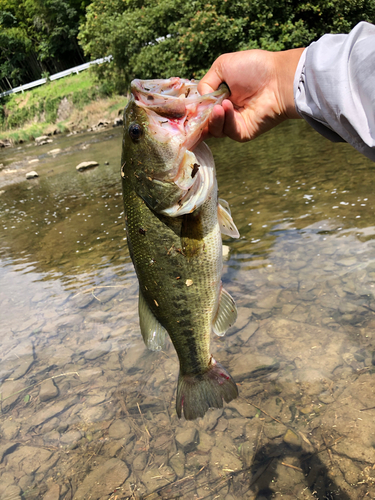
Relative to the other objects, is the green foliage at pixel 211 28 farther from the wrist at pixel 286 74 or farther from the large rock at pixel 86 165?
the wrist at pixel 286 74

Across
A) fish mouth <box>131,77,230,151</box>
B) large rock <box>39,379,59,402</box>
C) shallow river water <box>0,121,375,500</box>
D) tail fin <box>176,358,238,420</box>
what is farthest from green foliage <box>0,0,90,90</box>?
tail fin <box>176,358,238,420</box>

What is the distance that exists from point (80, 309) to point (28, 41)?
58.9 meters

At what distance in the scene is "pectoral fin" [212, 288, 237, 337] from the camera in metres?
2.46

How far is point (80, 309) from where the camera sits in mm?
4789

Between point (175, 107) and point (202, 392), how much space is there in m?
1.75

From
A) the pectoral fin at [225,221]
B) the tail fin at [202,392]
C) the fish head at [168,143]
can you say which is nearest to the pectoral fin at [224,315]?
the tail fin at [202,392]

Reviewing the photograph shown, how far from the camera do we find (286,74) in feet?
7.61

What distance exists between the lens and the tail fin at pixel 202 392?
2.43 metres

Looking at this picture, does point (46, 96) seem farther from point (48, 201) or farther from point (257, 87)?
point (257, 87)

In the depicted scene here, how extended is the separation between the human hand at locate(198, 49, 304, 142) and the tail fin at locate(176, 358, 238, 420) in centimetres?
156

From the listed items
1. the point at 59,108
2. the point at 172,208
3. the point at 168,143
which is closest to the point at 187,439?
the point at 172,208

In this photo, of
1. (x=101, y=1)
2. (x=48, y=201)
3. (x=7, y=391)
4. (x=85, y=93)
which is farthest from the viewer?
(x=85, y=93)

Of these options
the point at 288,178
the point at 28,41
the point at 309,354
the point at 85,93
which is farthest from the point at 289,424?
the point at 28,41

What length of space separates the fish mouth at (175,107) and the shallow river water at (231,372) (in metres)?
2.19
